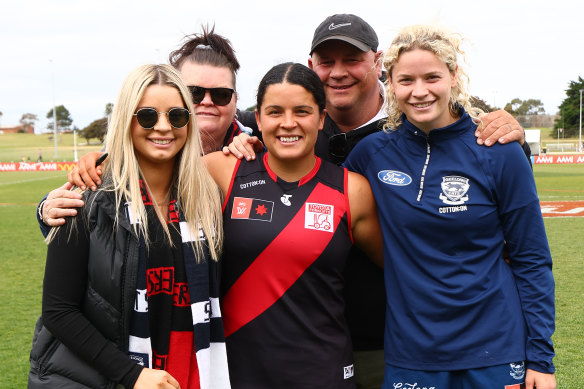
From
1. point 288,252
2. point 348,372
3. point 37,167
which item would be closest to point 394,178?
point 288,252

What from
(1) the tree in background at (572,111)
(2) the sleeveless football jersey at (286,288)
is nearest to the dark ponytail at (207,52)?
(2) the sleeveless football jersey at (286,288)

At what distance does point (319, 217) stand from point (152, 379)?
112 cm

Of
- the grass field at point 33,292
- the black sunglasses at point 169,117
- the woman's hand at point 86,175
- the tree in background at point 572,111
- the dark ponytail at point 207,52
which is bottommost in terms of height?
the grass field at point 33,292

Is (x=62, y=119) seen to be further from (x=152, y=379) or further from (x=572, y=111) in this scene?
(x=152, y=379)

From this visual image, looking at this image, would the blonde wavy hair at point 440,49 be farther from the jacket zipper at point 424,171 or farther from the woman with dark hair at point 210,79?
the woman with dark hair at point 210,79

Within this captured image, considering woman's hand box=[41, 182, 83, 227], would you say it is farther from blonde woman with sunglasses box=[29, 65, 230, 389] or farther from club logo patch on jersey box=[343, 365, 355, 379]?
club logo patch on jersey box=[343, 365, 355, 379]

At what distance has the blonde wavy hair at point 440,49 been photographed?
288 centimetres

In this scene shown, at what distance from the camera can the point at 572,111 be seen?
7831cm

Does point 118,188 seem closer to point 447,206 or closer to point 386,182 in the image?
point 386,182

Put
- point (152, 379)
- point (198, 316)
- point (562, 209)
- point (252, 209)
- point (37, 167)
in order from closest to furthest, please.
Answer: point (152, 379) < point (198, 316) < point (252, 209) < point (562, 209) < point (37, 167)

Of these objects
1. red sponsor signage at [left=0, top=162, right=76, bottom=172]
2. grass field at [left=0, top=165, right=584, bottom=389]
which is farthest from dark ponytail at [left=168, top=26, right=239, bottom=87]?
red sponsor signage at [left=0, top=162, right=76, bottom=172]

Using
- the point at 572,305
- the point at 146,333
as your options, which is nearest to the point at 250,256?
the point at 146,333

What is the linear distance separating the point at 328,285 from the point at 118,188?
1144 mm

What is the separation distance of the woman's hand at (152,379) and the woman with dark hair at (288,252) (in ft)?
1.66
